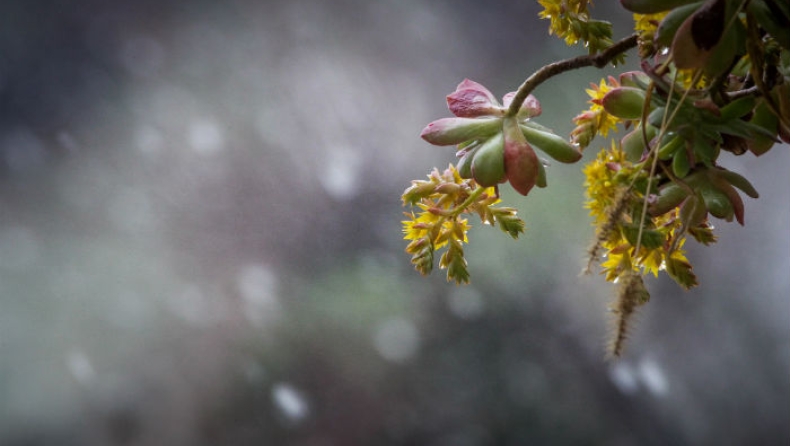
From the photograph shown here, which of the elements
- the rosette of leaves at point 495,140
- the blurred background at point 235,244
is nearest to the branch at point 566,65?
the rosette of leaves at point 495,140

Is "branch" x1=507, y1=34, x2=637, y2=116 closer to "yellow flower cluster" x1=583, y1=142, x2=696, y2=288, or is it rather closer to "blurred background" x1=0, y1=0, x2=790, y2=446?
"yellow flower cluster" x1=583, y1=142, x2=696, y2=288

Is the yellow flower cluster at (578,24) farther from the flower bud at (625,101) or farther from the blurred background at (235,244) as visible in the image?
the blurred background at (235,244)

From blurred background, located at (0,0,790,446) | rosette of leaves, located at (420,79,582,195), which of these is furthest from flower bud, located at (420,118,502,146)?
blurred background, located at (0,0,790,446)

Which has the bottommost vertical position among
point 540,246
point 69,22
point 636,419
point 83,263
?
point 636,419

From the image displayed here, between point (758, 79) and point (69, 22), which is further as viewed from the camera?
point (69, 22)

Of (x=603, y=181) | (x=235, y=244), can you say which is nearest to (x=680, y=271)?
(x=603, y=181)

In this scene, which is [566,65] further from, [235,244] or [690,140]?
[235,244]

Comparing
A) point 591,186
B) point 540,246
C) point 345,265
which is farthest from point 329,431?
point 591,186

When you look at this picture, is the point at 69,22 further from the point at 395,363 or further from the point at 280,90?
the point at 395,363
